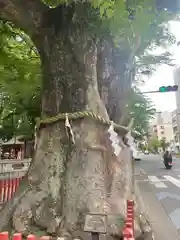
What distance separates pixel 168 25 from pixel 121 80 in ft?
6.87

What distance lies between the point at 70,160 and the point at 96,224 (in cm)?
158

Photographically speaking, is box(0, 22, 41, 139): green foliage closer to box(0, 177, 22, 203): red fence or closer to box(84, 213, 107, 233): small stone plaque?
box(0, 177, 22, 203): red fence

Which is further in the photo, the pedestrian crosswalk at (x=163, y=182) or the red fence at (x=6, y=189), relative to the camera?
the pedestrian crosswalk at (x=163, y=182)

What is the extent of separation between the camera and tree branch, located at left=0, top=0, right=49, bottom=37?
421 centimetres

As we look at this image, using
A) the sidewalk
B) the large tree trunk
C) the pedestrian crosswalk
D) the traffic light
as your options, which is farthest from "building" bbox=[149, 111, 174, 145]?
the large tree trunk

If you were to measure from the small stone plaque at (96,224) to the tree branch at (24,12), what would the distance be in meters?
3.74

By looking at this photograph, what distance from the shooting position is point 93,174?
3578 mm

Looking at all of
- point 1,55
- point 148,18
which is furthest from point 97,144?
point 1,55

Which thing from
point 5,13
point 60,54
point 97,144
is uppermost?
point 5,13

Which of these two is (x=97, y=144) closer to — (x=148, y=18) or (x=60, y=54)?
(x=60, y=54)

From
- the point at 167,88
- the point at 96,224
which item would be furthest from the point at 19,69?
the point at 167,88

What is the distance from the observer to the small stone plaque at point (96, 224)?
2.18 m

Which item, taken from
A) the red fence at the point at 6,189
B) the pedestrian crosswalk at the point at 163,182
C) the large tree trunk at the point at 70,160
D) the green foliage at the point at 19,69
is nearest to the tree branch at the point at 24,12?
the large tree trunk at the point at 70,160

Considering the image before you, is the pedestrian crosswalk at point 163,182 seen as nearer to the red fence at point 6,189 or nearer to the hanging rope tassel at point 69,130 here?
the red fence at point 6,189
